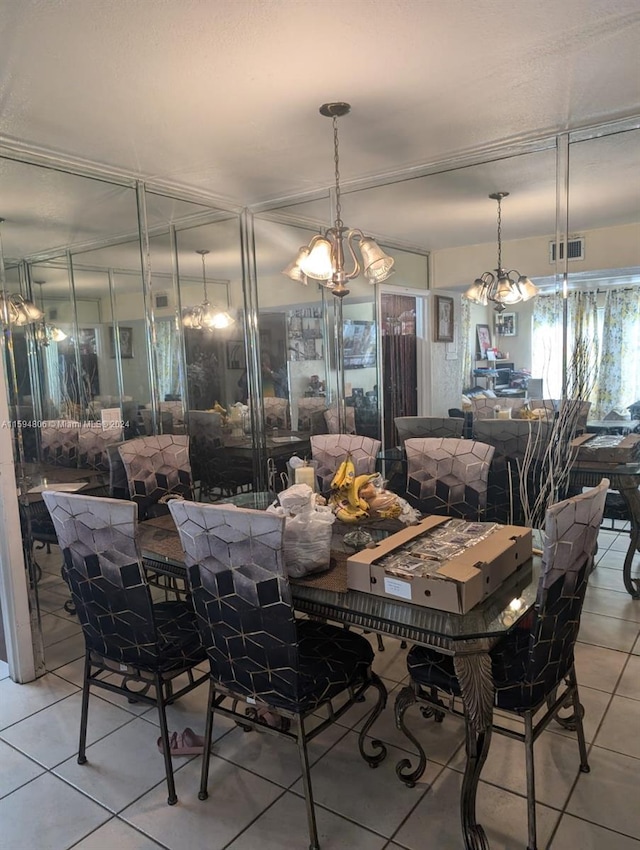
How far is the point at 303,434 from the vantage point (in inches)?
171

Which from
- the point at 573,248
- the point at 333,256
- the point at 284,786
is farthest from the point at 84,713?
the point at 573,248

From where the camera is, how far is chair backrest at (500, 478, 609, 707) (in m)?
1.52

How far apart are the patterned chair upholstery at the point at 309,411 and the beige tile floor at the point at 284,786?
214 centimetres

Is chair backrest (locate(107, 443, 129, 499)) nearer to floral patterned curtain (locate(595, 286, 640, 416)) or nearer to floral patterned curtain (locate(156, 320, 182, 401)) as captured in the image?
floral patterned curtain (locate(156, 320, 182, 401))

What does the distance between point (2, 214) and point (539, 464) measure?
115 inches

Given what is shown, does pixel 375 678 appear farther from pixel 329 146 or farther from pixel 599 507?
pixel 329 146

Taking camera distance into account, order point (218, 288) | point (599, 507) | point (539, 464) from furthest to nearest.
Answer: point (218, 288) → point (539, 464) → point (599, 507)

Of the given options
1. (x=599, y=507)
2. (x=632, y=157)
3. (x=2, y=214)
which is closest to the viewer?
(x=599, y=507)

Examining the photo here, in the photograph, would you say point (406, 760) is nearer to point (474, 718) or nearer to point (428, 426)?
point (474, 718)

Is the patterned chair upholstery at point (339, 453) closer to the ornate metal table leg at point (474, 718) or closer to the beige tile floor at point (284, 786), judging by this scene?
the beige tile floor at point (284, 786)

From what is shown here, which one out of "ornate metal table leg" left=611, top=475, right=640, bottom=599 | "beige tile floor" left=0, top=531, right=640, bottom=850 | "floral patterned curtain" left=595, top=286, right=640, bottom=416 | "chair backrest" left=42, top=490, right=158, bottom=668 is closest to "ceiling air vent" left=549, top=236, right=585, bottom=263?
"floral patterned curtain" left=595, top=286, right=640, bottom=416

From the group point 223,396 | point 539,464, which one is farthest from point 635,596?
point 223,396

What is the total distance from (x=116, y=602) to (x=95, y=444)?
1.57 meters

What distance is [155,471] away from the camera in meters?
3.06
